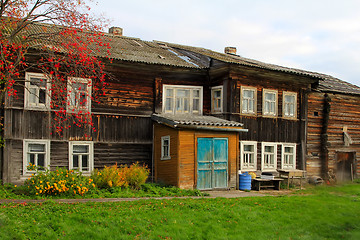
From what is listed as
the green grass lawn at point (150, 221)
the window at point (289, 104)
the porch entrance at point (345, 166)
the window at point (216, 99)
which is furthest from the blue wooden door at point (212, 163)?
the porch entrance at point (345, 166)

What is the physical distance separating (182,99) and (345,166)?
40.1 ft

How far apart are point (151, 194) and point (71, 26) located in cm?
691

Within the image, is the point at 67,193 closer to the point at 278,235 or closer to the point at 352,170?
the point at 278,235

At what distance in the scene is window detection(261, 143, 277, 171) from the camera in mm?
22436

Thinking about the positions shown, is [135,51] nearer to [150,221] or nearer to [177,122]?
[177,122]

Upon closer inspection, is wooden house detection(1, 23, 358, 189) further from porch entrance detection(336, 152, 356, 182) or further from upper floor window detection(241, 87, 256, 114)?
porch entrance detection(336, 152, 356, 182)

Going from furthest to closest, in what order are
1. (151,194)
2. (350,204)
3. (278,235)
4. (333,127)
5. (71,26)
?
(333,127) → (151,194) → (71,26) → (278,235) → (350,204)

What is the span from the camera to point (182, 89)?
21.8m

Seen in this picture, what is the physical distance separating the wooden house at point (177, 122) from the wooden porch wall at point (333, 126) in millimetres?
747

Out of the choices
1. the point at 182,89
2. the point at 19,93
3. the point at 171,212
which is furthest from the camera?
the point at 182,89

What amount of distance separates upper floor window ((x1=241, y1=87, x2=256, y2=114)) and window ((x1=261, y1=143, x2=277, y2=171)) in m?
2.02

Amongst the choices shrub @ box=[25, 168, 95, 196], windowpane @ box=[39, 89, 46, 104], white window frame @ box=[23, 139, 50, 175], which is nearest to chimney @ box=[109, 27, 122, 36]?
windowpane @ box=[39, 89, 46, 104]

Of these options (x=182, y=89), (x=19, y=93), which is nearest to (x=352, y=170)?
(x=182, y=89)

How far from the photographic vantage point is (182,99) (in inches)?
859
